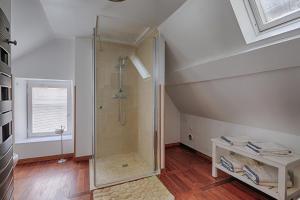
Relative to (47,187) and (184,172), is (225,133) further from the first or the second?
(47,187)

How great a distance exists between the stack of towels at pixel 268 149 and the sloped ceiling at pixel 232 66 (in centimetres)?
24

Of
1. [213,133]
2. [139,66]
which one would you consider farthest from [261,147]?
[139,66]

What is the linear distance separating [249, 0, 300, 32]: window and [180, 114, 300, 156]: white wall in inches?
48.2

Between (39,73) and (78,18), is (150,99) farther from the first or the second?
(39,73)

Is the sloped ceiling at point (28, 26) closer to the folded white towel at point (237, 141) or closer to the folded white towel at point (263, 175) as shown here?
the folded white towel at point (237, 141)

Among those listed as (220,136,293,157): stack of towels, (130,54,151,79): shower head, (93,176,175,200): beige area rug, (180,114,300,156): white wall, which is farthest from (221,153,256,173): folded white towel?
(130,54,151,79): shower head

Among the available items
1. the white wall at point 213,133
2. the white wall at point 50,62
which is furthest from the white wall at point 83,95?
the white wall at point 213,133

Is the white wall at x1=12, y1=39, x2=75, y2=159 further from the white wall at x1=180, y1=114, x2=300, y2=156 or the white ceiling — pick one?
the white wall at x1=180, y1=114, x2=300, y2=156

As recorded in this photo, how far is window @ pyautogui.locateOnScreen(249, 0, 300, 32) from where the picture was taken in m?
1.25

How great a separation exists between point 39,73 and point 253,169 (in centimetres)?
334

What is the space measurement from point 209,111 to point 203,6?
64.4 inches

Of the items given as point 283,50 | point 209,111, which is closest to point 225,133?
point 209,111

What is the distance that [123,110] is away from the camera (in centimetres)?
289

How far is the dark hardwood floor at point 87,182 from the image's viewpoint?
1.78 m
